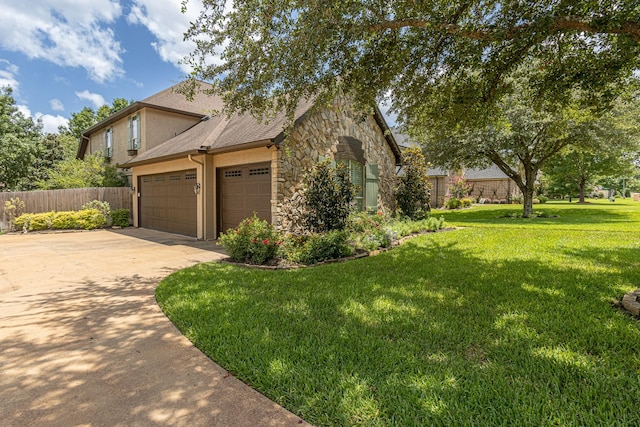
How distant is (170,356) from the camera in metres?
3.09

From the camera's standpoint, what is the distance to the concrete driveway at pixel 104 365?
2283 mm

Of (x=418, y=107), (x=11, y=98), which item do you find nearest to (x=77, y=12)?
(x=418, y=107)

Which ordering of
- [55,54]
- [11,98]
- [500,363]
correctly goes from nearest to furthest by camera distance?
[500,363]
[55,54]
[11,98]

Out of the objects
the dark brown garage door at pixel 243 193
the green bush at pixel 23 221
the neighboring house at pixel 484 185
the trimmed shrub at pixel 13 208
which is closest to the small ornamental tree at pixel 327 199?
the dark brown garage door at pixel 243 193

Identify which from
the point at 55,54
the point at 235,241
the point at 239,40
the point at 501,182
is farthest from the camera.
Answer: the point at 501,182

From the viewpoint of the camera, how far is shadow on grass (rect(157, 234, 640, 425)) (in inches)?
87.6

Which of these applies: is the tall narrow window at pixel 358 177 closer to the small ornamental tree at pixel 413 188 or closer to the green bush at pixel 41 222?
the small ornamental tree at pixel 413 188

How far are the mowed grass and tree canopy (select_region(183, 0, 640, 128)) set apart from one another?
332 cm

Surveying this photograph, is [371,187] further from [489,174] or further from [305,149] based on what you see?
[489,174]

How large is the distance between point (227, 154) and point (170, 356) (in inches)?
321

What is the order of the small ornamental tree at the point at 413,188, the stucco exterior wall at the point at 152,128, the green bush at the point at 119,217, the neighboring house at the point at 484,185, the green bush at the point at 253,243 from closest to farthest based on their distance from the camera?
the green bush at the point at 253,243 → the small ornamental tree at the point at 413,188 → the green bush at the point at 119,217 → the stucco exterior wall at the point at 152,128 → the neighboring house at the point at 484,185

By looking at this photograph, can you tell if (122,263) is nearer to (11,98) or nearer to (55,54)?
(55,54)

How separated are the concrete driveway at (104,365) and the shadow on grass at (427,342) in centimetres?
23

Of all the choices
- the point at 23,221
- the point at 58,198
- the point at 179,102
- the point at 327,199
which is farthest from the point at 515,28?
the point at 58,198
